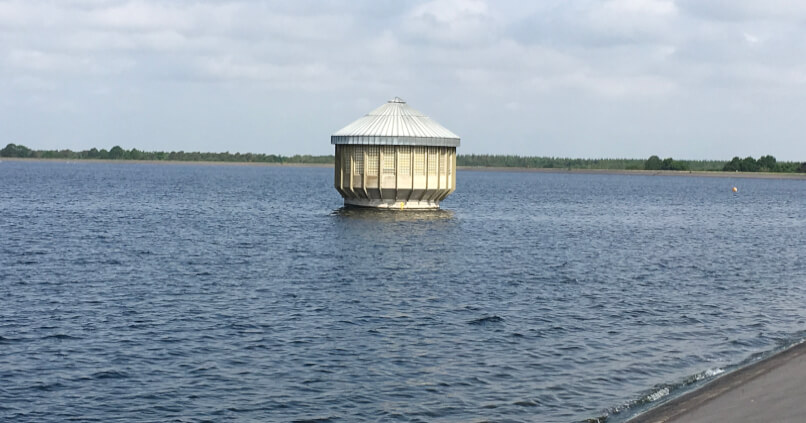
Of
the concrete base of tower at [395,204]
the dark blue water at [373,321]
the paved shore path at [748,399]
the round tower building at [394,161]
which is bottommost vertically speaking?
the dark blue water at [373,321]

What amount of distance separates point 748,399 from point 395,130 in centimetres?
5939

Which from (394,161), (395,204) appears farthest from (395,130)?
(395,204)

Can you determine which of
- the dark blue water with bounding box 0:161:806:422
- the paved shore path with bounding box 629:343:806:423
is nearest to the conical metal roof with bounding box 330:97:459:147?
the dark blue water with bounding box 0:161:806:422

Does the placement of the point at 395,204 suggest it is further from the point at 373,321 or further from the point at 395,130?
the point at 373,321

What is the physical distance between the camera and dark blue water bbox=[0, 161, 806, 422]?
71.6 ft

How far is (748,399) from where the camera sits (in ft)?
64.5

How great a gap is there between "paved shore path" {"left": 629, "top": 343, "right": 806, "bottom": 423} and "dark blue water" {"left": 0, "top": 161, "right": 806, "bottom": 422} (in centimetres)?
113

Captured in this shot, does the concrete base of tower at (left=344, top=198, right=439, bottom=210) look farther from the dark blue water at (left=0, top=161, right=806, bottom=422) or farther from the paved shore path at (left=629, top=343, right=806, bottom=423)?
the paved shore path at (left=629, top=343, right=806, bottom=423)

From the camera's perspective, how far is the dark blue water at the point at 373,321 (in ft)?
71.6

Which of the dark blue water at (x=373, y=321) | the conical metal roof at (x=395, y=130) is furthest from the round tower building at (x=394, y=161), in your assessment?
the dark blue water at (x=373, y=321)

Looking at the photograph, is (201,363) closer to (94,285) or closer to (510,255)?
(94,285)

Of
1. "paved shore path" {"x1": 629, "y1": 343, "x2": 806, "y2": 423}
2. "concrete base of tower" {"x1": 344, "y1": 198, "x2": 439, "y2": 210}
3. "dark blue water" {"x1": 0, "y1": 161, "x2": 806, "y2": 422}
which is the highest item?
"concrete base of tower" {"x1": 344, "y1": 198, "x2": 439, "y2": 210}

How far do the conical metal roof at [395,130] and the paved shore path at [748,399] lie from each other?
178 feet

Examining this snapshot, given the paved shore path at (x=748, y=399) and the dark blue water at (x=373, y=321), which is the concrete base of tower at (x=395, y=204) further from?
the paved shore path at (x=748, y=399)
